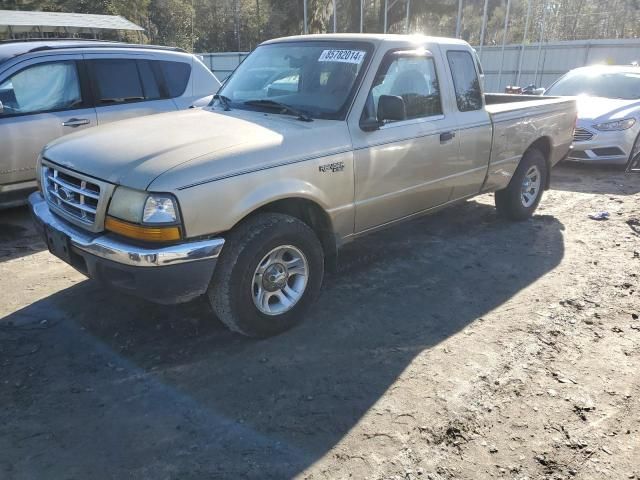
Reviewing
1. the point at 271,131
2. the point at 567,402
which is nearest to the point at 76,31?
the point at 271,131

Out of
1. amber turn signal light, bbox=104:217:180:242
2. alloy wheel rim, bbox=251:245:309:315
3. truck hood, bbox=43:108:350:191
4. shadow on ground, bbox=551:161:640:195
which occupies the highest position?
truck hood, bbox=43:108:350:191

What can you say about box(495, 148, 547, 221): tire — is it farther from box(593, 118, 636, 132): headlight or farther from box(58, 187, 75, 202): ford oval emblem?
box(58, 187, 75, 202): ford oval emblem

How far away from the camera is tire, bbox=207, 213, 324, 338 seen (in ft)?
10.7

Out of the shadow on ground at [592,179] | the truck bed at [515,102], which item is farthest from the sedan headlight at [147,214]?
the shadow on ground at [592,179]

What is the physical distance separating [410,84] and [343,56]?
2.16 ft

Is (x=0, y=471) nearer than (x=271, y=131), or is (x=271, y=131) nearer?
(x=0, y=471)

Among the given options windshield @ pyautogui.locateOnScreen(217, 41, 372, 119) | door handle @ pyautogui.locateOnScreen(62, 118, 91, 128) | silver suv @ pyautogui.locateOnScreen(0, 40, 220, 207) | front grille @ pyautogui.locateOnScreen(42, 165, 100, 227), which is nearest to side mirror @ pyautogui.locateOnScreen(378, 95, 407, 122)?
windshield @ pyautogui.locateOnScreen(217, 41, 372, 119)

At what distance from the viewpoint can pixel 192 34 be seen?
141ft

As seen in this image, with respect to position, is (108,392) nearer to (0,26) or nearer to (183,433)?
(183,433)

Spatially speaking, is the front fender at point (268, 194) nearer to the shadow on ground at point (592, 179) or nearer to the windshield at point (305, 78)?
the windshield at point (305, 78)

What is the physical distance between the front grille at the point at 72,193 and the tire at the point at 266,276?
851mm

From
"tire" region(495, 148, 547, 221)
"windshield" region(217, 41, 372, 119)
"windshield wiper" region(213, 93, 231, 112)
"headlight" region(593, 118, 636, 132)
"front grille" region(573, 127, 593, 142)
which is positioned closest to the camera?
"windshield" region(217, 41, 372, 119)

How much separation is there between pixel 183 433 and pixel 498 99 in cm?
581

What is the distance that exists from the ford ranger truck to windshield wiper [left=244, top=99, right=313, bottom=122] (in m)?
0.01
